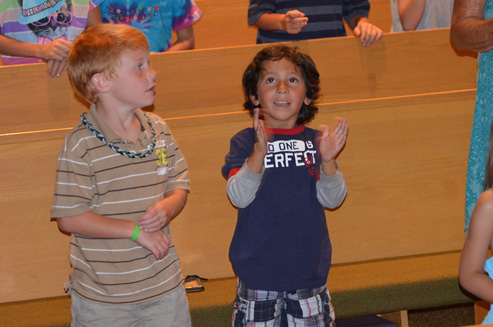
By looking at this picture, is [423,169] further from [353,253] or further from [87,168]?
[87,168]

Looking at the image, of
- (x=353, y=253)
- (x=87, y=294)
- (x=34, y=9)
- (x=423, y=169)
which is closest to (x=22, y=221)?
(x=87, y=294)

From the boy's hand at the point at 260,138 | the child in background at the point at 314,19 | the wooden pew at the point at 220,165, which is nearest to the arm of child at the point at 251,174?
the boy's hand at the point at 260,138

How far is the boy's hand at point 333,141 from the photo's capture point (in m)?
1.93

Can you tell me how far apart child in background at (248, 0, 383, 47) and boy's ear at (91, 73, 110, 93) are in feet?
4.15

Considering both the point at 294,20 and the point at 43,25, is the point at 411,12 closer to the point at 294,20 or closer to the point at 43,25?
the point at 294,20

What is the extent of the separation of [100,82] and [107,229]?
0.42m

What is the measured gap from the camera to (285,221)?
6.58ft

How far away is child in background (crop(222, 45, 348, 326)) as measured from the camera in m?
1.98

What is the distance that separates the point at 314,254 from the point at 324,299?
15cm

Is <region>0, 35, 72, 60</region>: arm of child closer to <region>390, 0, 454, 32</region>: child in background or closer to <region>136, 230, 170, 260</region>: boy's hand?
<region>136, 230, 170, 260</region>: boy's hand

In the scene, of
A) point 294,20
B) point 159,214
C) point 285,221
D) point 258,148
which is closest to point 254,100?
point 258,148

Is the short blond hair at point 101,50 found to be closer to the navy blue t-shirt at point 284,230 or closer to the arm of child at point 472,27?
the navy blue t-shirt at point 284,230

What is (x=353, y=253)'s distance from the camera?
261 cm

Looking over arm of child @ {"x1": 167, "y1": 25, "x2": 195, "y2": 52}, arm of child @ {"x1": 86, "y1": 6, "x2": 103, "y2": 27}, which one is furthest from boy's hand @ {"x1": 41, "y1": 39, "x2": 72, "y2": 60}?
arm of child @ {"x1": 167, "y1": 25, "x2": 195, "y2": 52}
